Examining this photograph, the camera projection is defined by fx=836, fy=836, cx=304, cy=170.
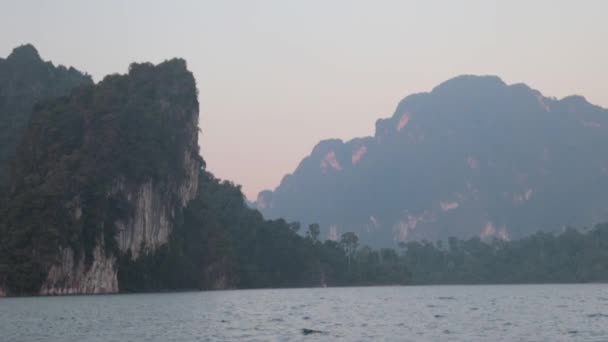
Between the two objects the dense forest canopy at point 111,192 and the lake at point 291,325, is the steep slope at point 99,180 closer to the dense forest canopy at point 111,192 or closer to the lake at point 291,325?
the dense forest canopy at point 111,192

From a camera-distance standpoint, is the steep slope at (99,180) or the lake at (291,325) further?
the steep slope at (99,180)

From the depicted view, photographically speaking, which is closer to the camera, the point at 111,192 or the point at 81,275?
the point at 81,275

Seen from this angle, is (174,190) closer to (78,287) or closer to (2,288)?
(78,287)

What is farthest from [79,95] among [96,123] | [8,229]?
[8,229]

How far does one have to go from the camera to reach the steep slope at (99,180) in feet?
473

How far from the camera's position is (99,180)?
158875 mm

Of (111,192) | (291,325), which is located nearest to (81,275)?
(111,192)

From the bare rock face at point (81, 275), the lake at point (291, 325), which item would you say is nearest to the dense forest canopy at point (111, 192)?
the bare rock face at point (81, 275)

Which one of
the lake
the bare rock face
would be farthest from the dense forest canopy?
the lake

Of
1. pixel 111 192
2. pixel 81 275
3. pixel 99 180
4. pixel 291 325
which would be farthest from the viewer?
pixel 111 192

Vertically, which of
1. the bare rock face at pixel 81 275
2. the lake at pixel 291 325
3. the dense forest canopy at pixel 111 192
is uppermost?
the dense forest canopy at pixel 111 192

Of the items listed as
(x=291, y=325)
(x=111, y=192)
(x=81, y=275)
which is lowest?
(x=291, y=325)

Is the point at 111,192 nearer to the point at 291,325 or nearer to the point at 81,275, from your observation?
the point at 81,275

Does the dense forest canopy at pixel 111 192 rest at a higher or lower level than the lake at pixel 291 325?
higher
